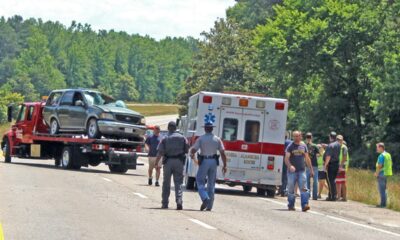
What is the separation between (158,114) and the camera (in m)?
167

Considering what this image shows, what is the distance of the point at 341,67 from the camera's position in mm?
60031

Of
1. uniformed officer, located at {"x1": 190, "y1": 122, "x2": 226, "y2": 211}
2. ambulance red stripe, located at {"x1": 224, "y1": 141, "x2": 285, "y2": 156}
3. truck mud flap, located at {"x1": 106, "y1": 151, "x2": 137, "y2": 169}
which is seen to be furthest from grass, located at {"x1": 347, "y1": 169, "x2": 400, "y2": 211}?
truck mud flap, located at {"x1": 106, "y1": 151, "x2": 137, "y2": 169}

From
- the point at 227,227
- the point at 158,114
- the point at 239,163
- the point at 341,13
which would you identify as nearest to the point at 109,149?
the point at 239,163

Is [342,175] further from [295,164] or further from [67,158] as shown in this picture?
[67,158]

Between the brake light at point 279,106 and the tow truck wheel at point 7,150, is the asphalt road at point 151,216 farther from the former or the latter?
the tow truck wheel at point 7,150

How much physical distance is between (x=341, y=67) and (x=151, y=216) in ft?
140

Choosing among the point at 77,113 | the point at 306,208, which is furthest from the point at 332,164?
the point at 77,113

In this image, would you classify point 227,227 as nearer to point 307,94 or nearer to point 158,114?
point 307,94

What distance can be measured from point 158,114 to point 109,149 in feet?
435

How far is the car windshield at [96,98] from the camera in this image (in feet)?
117

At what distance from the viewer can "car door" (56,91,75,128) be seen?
3594 cm

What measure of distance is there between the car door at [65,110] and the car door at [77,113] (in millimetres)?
107

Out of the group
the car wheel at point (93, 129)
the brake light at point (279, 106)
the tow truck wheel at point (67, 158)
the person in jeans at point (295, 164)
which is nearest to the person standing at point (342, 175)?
the brake light at point (279, 106)

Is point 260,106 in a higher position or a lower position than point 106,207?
higher
